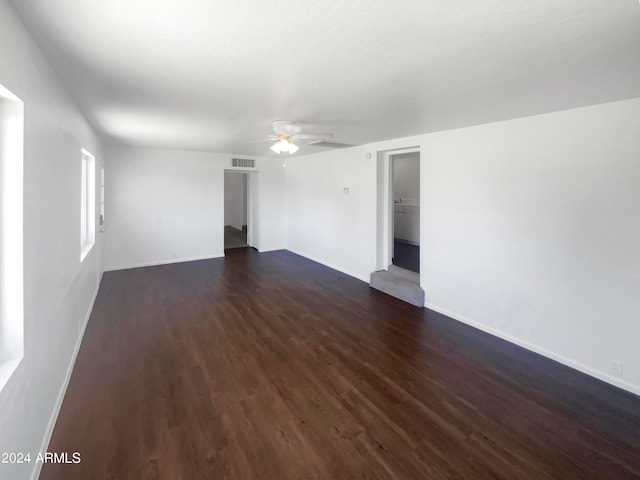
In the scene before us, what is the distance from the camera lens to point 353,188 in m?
5.36

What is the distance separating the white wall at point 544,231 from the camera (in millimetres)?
2445

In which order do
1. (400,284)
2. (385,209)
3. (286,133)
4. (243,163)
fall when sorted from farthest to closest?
(243,163), (385,209), (400,284), (286,133)

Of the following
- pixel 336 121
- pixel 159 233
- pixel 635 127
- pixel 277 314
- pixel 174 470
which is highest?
pixel 336 121

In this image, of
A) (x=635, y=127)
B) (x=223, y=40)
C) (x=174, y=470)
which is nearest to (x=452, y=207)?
(x=635, y=127)

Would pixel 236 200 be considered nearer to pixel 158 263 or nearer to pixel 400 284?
pixel 158 263

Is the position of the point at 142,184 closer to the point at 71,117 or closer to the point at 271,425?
the point at 71,117

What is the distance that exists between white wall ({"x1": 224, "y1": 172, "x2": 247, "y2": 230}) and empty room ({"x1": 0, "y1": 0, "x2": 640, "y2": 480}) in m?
6.57

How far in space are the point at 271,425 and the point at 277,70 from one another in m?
2.44

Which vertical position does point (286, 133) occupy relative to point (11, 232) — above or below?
above

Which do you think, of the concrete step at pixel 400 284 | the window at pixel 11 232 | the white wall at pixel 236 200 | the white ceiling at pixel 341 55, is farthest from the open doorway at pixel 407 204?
the window at pixel 11 232

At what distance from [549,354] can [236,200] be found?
10.4 metres

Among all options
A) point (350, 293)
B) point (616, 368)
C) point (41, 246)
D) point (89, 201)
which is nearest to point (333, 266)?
point (350, 293)

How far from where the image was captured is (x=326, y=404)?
2199 millimetres

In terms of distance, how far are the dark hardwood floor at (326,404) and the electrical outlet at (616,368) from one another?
0.47ft
